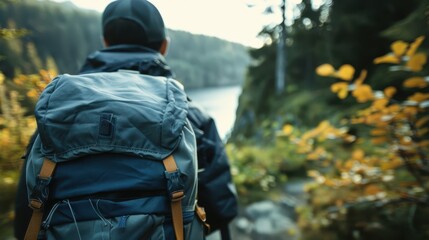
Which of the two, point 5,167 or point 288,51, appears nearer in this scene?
point 5,167

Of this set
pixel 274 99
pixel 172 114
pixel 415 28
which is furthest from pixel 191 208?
pixel 274 99

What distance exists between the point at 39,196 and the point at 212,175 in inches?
32.0

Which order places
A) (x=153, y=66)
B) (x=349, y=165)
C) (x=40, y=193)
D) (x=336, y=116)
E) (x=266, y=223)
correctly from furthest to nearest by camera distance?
(x=336, y=116) → (x=266, y=223) → (x=349, y=165) → (x=153, y=66) → (x=40, y=193)

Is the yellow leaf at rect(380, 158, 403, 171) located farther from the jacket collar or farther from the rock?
the rock

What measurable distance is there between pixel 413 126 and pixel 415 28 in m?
0.57

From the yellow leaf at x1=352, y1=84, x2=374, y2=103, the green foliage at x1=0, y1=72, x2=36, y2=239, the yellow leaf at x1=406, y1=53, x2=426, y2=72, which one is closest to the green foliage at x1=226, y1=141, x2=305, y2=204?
the yellow leaf at x1=352, y1=84, x2=374, y2=103

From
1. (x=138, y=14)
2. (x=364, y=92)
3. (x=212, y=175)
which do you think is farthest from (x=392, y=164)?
(x=138, y=14)

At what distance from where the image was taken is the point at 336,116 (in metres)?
5.60

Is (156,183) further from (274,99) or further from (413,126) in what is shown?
(274,99)

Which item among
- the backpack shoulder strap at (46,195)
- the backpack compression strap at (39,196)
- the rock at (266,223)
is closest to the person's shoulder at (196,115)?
the backpack shoulder strap at (46,195)

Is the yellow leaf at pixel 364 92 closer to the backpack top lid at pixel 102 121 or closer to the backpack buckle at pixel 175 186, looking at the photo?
the backpack top lid at pixel 102 121

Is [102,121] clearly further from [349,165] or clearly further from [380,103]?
[349,165]

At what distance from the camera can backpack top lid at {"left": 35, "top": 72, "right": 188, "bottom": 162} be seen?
1006 mm

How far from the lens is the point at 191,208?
44.4 inches
